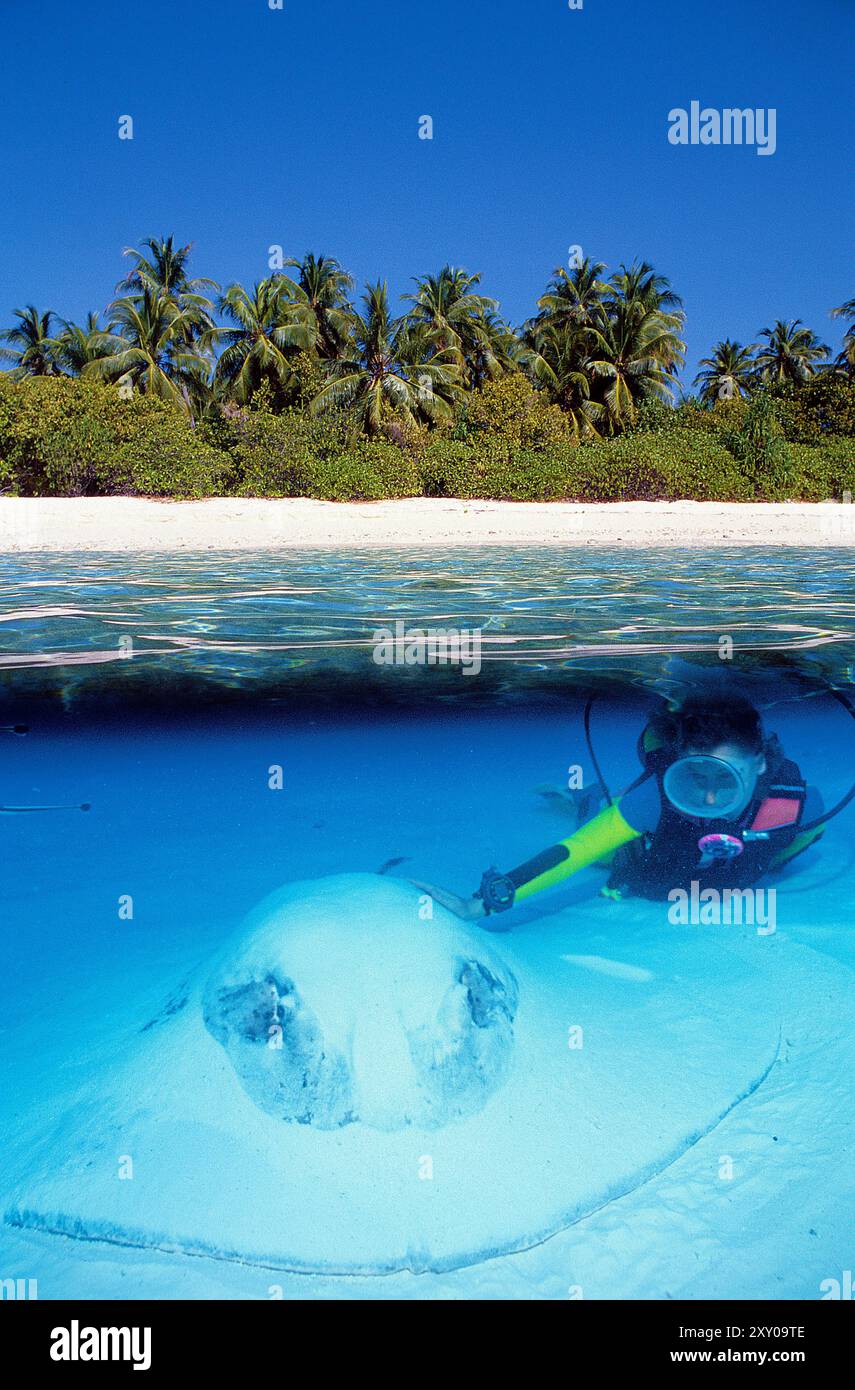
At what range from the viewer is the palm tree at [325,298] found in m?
33.3

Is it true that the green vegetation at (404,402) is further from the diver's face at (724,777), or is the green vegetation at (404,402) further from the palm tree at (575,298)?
the diver's face at (724,777)

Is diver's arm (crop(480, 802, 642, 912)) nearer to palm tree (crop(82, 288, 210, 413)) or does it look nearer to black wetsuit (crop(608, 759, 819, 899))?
black wetsuit (crop(608, 759, 819, 899))

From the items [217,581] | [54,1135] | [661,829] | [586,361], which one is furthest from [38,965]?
[586,361]

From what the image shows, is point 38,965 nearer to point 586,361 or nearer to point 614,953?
point 614,953

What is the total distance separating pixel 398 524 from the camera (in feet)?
61.4

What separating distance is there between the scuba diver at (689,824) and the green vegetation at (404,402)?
20.9 meters

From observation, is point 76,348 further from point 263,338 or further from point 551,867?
point 551,867

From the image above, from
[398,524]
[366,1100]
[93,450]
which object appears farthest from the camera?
[93,450]

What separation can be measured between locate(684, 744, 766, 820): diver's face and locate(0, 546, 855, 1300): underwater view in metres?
0.01

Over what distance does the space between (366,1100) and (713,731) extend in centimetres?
168

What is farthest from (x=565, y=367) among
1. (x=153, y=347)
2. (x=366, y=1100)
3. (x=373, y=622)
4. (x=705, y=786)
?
(x=366, y=1100)

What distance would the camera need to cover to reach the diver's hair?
2.77m

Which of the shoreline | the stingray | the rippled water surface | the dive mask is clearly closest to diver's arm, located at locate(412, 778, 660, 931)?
the dive mask

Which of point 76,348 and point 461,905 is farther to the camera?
point 76,348
